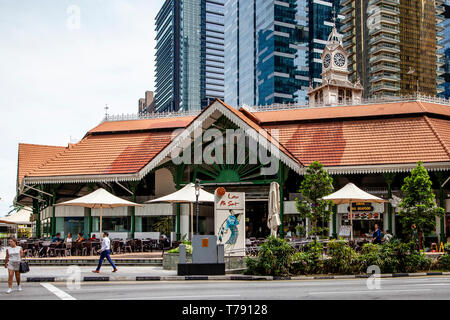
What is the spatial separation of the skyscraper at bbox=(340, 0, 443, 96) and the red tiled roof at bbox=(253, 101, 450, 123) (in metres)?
74.8

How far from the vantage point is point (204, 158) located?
32.8 meters

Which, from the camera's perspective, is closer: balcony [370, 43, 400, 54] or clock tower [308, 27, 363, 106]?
clock tower [308, 27, 363, 106]

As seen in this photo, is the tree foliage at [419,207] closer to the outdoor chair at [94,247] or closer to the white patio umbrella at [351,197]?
the white patio umbrella at [351,197]

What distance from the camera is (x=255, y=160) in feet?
104

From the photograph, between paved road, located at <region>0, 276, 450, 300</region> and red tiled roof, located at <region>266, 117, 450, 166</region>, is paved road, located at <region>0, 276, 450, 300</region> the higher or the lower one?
the lower one

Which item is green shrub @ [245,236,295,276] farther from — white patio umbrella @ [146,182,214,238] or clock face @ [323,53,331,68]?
clock face @ [323,53,331,68]

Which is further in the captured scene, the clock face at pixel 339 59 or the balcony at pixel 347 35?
the balcony at pixel 347 35

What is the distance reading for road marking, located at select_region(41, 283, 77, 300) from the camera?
1317 cm

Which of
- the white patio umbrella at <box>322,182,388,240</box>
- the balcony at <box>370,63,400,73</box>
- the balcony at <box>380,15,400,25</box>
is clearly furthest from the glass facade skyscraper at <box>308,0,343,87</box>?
the white patio umbrella at <box>322,182,388,240</box>

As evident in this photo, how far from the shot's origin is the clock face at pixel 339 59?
280ft

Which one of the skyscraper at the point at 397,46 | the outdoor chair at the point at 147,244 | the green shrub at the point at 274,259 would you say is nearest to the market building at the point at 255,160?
the outdoor chair at the point at 147,244

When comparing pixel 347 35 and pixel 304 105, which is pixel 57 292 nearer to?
pixel 304 105

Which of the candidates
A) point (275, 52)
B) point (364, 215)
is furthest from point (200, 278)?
point (275, 52)

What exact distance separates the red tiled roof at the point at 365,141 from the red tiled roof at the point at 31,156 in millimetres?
17963
